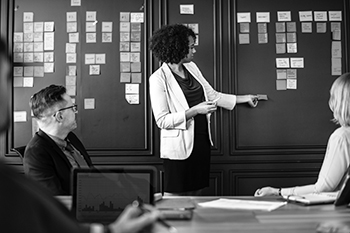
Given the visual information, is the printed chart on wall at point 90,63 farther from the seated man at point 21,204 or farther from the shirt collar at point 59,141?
the seated man at point 21,204

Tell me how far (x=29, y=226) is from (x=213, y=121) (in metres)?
3.44

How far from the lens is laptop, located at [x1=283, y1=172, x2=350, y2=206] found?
1.80 m

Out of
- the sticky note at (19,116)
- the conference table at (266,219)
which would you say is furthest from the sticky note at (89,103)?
the conference table at (266,219)

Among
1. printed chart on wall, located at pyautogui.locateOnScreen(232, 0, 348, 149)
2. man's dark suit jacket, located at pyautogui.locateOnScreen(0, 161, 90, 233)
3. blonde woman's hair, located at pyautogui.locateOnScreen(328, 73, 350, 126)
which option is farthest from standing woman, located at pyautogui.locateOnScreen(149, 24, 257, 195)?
man's dark suit jacket, located at pyautogui.locateOnScreen(0, 161, 90, 233)

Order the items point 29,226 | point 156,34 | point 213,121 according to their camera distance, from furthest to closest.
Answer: point 213,121 < point 156,34 < point 29,226

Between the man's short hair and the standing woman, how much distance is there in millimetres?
943

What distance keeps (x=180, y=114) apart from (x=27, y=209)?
2.63 meters

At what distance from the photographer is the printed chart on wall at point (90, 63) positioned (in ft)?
13.6

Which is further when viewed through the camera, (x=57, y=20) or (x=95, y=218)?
(x=57, y=20)

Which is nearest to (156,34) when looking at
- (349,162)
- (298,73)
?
(298,73)

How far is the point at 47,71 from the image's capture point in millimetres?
4180

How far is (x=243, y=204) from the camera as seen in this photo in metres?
1.92

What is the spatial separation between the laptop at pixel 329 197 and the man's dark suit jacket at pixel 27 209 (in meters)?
1.28

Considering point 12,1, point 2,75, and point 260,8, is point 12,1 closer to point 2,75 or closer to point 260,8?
point 260,8
